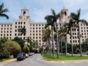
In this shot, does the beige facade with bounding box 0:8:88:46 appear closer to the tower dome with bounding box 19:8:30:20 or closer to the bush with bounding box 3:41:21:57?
the tower dome with bounding box 19:8:30:20

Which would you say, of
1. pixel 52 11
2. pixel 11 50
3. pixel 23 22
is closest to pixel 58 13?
pixel 52 11

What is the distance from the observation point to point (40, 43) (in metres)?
173

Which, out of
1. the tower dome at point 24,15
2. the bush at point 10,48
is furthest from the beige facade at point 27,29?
the bush at point 10,48

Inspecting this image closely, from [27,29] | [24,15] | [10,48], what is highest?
[24,15]

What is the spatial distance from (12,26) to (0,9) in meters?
133

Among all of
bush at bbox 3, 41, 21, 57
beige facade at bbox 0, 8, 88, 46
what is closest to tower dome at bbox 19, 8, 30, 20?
beige facade at bbox 0, 8, 88, 46

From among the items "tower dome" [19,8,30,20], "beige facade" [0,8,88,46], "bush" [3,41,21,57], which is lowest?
"bush" [3,41,21,57]

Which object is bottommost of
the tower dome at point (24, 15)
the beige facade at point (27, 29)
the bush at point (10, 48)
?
the bush at point (10, 48)

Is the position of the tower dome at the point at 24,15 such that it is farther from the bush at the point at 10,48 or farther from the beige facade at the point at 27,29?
the bush at the point at 10,48

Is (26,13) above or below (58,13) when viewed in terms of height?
above

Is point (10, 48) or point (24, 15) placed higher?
point (24, 15)

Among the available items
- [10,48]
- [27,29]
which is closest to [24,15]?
[27,29]

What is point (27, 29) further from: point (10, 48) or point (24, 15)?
point (10, 48)

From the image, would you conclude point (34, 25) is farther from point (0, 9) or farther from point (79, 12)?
point (0, 9)
